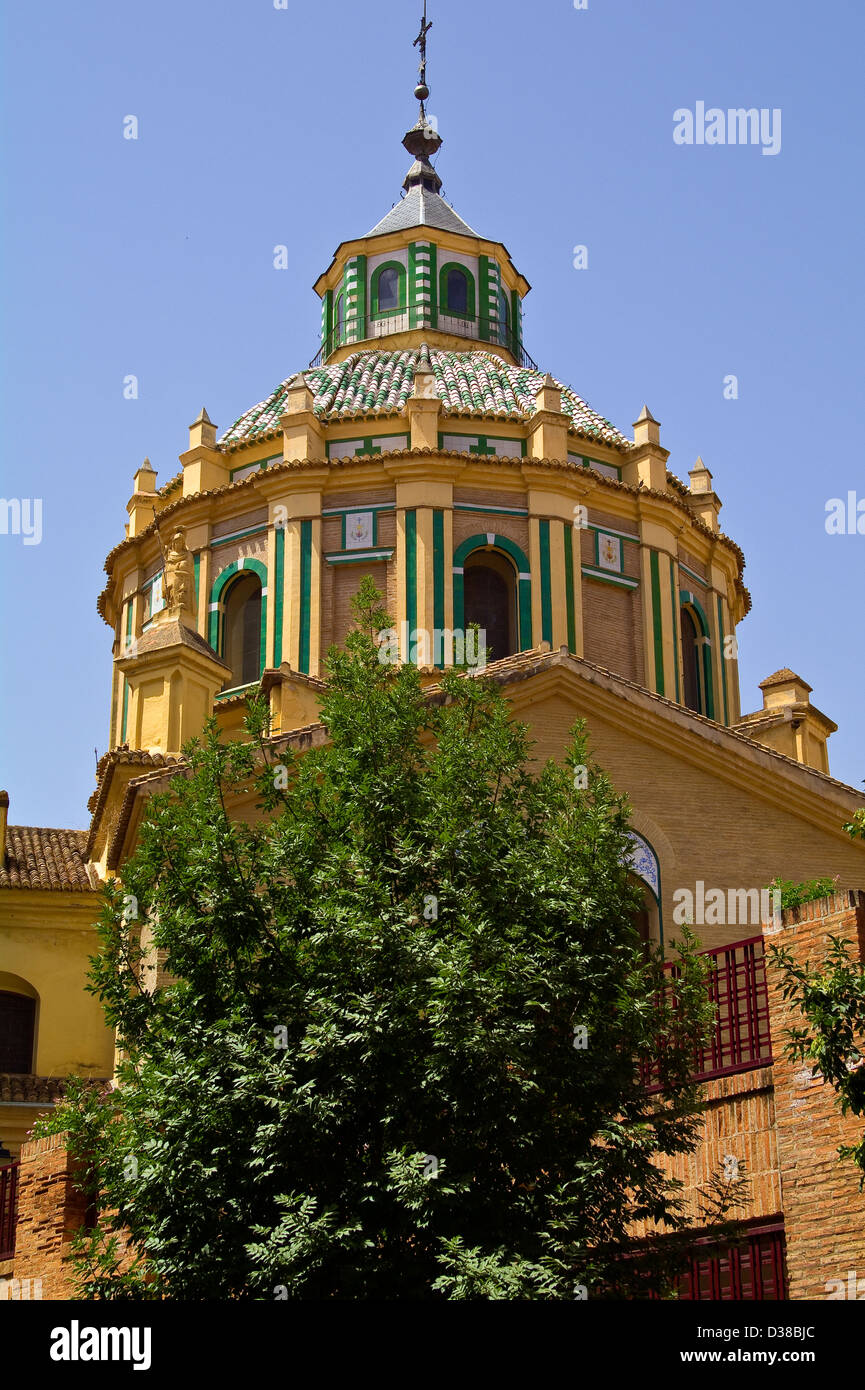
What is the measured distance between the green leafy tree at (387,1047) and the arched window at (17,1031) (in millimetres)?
14107

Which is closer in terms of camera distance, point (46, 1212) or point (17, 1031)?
point (46, 1212)

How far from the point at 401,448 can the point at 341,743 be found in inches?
759

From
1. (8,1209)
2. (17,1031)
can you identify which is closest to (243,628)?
(17,1031)

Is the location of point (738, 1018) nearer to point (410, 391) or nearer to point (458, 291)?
point (410, 391)

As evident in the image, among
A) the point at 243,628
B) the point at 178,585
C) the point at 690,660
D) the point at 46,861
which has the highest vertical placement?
the point at 690,660

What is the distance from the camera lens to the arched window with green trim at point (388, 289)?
127 ft

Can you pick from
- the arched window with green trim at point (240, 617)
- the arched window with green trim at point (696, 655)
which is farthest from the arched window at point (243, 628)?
the arched window with green trim at point (696, 655)

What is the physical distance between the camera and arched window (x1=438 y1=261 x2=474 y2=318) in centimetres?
3897

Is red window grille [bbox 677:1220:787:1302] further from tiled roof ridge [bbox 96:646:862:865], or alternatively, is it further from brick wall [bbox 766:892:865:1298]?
tiled roof ridge [bbox 96:646:862:865]

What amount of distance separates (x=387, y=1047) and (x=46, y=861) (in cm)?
1795

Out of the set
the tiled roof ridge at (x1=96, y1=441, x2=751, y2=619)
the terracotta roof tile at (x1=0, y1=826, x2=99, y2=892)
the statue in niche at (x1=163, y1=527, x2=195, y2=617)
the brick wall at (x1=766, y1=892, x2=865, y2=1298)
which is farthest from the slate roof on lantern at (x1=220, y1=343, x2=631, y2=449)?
the brick wall at (x1=766, y1=892, x2=865, y2=1298)

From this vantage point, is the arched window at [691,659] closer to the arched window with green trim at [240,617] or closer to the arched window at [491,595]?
the arched window at [491,595]

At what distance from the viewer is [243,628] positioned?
32719 millimetres
